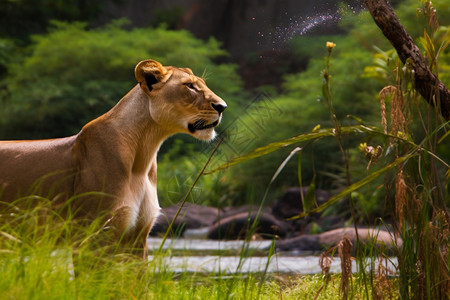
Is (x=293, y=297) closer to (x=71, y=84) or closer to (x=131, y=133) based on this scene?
(x=131, y=133)

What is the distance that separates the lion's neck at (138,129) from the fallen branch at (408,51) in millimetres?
1349

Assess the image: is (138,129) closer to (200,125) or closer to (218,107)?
(200,125)

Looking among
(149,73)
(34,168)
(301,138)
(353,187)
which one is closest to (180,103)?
(149,73)

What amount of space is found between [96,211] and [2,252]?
31.2 inches

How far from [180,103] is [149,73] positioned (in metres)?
0.24

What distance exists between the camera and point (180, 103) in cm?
→ 410

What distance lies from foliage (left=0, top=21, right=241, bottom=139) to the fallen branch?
9.93 metres

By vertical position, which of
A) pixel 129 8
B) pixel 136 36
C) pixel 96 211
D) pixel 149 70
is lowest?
pixel 96 211

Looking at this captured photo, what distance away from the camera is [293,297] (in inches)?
160

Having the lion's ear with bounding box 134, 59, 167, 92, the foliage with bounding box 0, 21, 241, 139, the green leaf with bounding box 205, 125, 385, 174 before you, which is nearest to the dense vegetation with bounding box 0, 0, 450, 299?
the foliage with bounding box 0, 21, 241, 139

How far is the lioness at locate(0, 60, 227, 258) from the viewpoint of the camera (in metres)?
3.97

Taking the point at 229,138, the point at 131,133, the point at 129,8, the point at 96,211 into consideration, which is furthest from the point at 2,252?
the point at 129,8

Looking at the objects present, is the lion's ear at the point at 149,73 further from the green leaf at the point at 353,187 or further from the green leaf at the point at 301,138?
the green leaf at the point at 353,187

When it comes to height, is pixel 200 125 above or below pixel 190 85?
below
